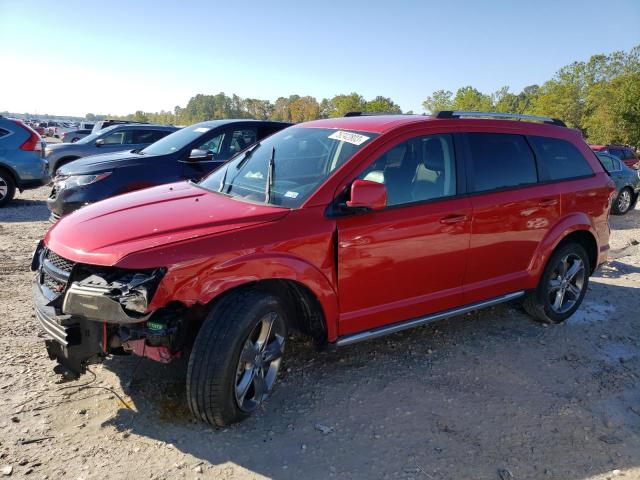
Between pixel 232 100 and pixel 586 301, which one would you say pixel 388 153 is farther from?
pixel 232 100

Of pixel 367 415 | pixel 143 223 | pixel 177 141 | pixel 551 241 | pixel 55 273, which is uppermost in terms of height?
pixel 177 141

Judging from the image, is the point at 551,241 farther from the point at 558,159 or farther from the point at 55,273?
the point at 55,273

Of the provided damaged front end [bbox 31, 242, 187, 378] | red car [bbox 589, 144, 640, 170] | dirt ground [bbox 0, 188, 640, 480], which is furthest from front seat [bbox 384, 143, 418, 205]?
red car [bbox 589, 144, 640, 170]

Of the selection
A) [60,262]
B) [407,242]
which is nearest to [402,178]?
[407,242]

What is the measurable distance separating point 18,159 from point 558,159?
9.65m

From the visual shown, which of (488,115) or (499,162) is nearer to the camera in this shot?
(499,162)

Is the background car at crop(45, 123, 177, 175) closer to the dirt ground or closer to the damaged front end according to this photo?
the dirt ground

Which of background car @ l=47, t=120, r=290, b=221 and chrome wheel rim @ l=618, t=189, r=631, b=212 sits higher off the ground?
background car @ l=47, t=120, r=290, b=221

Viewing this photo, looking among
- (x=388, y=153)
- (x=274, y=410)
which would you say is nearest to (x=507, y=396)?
(x=274, y=410)

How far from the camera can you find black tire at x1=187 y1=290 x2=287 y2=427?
2658 mm

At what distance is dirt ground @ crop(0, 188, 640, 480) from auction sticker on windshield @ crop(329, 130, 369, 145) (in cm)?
167

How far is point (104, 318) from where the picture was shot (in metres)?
2.51

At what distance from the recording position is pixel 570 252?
4621 mm

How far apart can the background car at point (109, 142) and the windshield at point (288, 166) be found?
25.8 feet
